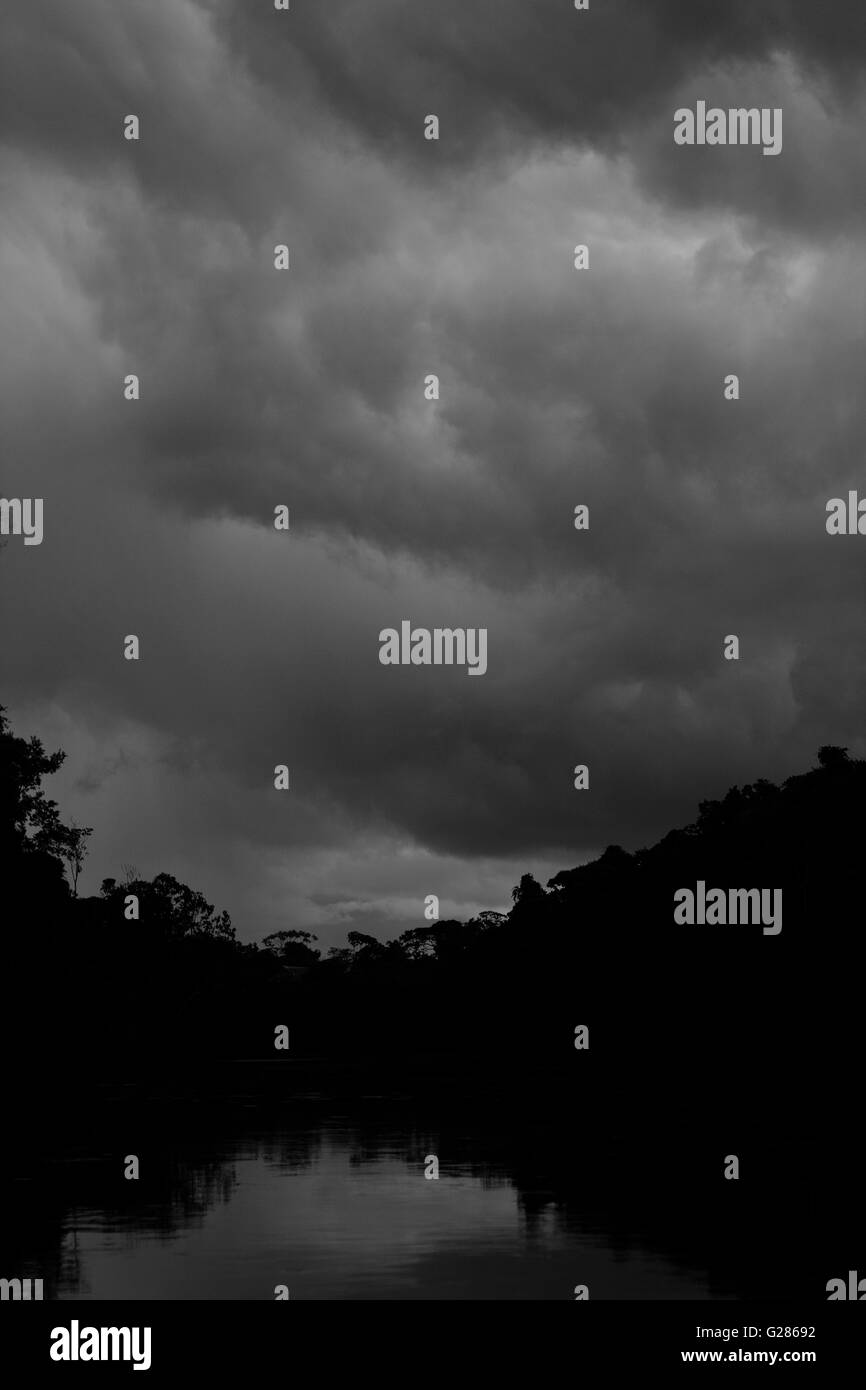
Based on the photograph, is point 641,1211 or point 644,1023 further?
point 644,1023

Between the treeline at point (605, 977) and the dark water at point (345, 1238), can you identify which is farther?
the treeline at point (605, 977)

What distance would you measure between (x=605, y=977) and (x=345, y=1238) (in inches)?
3547

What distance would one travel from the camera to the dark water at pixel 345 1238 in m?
16.3

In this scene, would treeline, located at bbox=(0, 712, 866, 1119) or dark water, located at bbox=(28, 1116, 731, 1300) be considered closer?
dark water, located at bbox=(28, 1116, 731, 1300)

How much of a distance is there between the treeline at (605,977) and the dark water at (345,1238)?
16.9 m

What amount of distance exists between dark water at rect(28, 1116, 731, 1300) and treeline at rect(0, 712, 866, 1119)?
1691 centimetres

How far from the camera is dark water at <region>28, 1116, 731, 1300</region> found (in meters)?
16.3

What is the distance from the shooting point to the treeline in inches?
2346

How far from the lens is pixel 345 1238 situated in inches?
787
